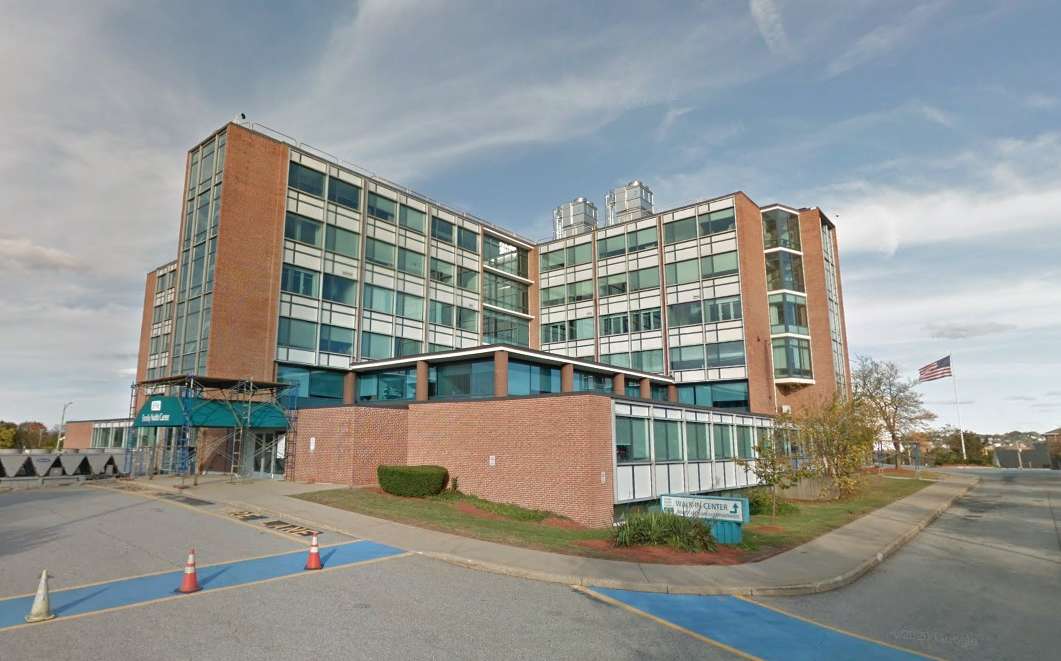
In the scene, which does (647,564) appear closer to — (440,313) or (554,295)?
(440,313)

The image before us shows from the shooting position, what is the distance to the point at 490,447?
22.3 m

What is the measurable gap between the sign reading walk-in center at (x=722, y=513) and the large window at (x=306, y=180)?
98.7ft

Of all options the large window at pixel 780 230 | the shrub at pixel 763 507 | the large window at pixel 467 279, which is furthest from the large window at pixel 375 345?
the large window at pixel 780 230

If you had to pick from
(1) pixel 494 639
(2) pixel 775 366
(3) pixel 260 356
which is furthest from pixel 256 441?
(2) pixel 775 366

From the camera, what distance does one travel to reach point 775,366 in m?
42.3

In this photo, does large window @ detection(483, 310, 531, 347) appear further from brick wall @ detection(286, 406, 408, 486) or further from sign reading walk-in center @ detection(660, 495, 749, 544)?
sign reading walk-in center @ detection(660, 495, 749, 544)

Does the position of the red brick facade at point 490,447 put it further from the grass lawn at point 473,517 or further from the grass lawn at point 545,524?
the grass lawn at point 545,524

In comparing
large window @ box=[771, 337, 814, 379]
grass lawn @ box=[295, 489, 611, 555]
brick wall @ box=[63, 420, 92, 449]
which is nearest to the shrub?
grass lawn @ box=[295, 489, 611, 555]

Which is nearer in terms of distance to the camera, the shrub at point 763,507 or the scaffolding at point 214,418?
the shrub at point 763,507

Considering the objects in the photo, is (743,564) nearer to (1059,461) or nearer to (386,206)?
(386,206)

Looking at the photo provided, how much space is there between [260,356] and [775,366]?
3397 centimetres

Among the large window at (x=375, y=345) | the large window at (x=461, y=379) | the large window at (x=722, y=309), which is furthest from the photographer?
the large window at (x=722, y=309)

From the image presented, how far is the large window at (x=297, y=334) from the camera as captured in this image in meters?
33.8

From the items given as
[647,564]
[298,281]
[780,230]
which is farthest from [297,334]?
[780,230]
